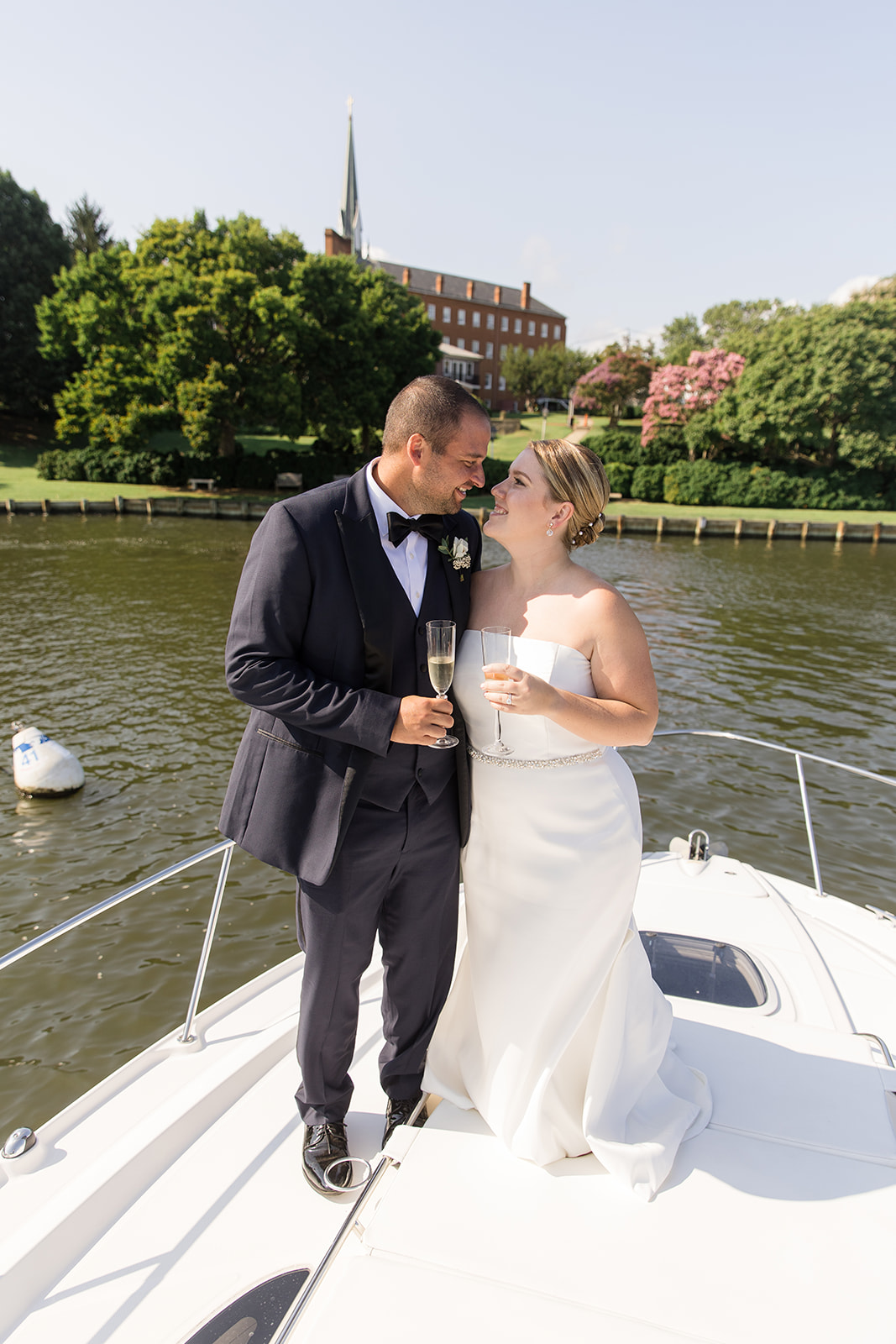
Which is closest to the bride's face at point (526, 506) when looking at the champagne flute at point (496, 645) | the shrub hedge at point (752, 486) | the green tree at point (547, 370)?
the champagne flute at point (496, 645)

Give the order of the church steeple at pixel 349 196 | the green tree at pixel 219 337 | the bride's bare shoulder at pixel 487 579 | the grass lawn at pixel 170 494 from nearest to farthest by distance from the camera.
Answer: the bride's bare shoulder at pixel 487 579 < the green tree at pixel 219 337 < the grass lawn at pixel 170 494 < the church steeple at pixel 349 196

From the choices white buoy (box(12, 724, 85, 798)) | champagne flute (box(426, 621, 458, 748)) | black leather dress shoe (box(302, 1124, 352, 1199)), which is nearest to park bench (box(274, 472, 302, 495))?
white buoy (box(12, 724, 85, 798))

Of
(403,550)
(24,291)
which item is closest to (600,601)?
(403,550)

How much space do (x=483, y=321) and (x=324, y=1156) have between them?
87.5 metres

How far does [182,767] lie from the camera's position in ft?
31.9

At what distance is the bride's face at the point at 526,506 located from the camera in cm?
282

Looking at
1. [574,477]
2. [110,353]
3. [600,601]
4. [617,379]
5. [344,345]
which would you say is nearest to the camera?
[600,601]

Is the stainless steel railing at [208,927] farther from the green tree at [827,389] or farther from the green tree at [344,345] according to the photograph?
the green tree at [827,389]

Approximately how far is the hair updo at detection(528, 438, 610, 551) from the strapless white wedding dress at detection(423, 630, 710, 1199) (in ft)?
1.77

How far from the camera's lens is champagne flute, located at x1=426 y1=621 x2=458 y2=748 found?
235 cm

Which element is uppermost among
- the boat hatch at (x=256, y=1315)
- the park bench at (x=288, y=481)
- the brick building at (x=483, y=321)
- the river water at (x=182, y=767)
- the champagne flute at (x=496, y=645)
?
the brick building at (x=483, y=321)

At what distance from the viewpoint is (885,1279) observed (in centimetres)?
196

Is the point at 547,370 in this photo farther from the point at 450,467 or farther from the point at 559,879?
the point at 559,879

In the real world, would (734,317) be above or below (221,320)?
above
